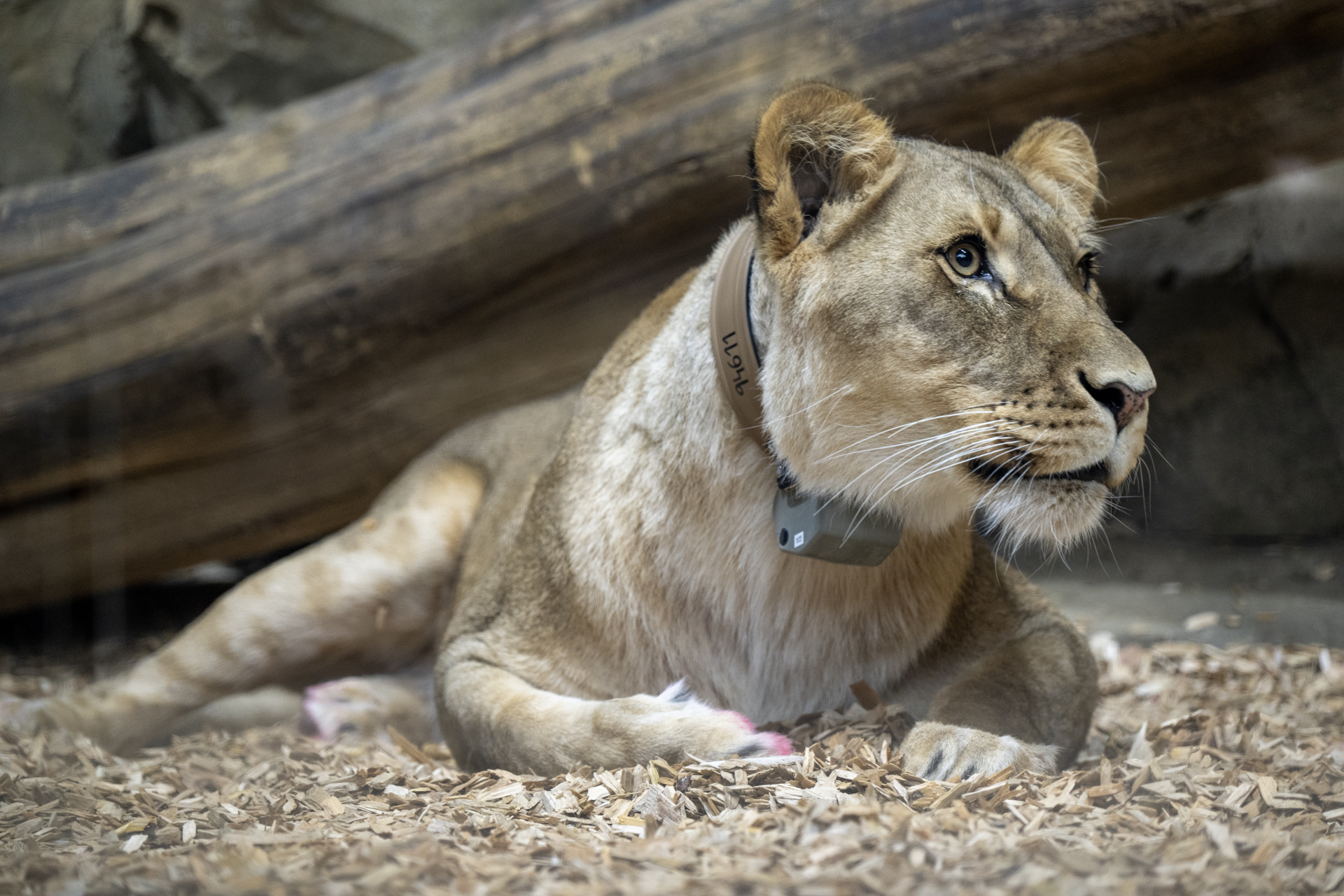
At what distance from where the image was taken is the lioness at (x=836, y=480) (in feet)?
7.25

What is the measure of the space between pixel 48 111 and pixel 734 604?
2.58 meters

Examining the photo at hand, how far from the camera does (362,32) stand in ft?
19.2

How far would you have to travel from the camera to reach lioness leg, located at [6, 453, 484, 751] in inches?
145

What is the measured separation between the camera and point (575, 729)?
8.04 feet

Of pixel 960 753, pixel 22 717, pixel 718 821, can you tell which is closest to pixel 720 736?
pixel 718 821

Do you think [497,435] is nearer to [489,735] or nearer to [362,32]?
[489,735]

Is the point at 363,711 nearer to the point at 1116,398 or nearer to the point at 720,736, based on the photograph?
the point at 720,736

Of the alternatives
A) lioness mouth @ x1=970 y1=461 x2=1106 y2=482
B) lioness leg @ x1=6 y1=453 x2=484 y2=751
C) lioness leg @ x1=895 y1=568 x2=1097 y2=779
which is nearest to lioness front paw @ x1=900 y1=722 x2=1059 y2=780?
lioness leg @ x1=895 y1=568 x2=1097 y2=779

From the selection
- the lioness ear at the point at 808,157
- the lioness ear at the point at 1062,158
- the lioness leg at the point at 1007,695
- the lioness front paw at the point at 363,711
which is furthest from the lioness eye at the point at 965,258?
the lioness front paw at the point at 363,711

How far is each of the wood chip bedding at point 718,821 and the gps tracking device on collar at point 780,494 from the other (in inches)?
→ 16.8

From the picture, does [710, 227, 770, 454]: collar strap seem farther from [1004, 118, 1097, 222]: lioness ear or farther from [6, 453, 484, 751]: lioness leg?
[6, 453, 484, 751]: lioness leg

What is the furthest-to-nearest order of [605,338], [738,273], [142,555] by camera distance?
[142,555] → [605,338] → [738,273]

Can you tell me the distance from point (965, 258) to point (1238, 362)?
8.64 feet

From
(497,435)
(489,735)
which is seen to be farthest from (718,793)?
(497,435)
